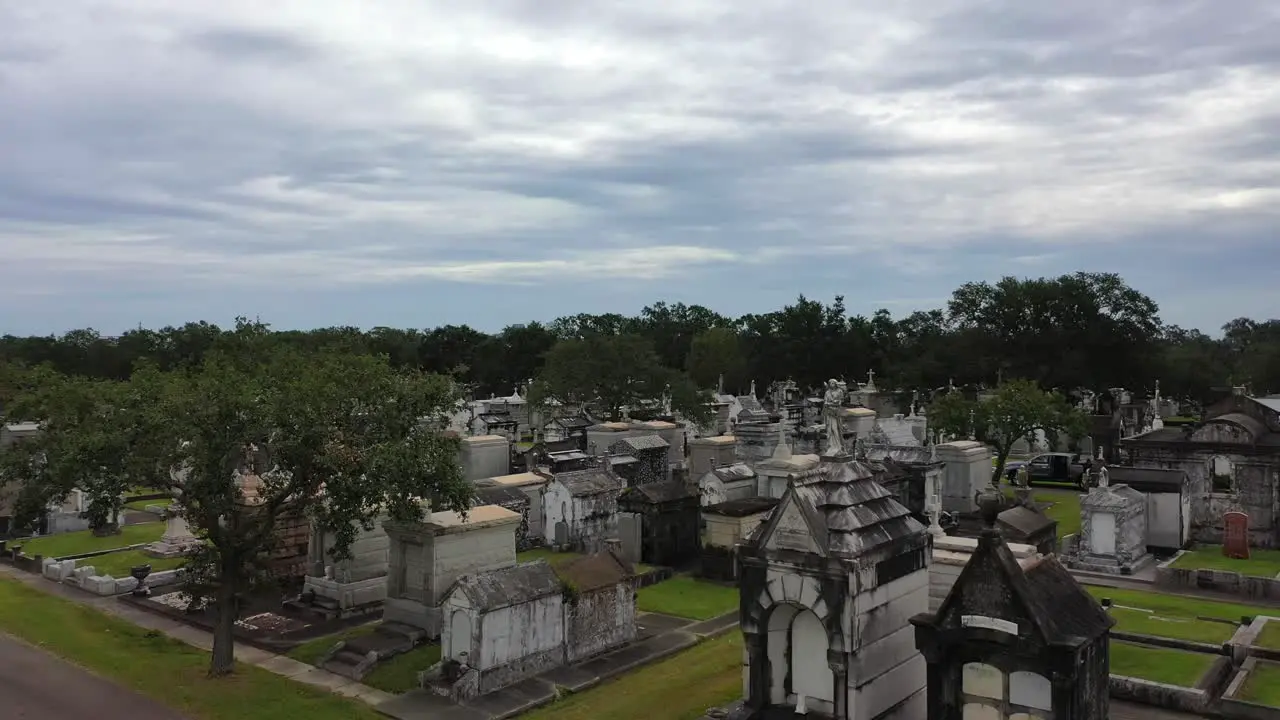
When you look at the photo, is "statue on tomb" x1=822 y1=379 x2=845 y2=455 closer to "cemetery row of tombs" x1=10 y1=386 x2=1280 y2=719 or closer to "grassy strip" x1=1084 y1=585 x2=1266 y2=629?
"cemetery row of tombs" x1=10 y1=386 x2=1280 y2=719

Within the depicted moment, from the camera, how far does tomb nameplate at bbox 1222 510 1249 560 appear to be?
27391 mm

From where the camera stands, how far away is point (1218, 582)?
80.2 ft

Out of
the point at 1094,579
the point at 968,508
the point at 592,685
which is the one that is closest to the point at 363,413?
the point at 592,685

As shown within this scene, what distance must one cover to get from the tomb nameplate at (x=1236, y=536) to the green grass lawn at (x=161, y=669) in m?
27.0

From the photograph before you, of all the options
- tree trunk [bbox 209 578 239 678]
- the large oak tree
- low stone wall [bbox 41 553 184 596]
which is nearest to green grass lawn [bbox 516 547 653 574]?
→ low stone wall [bbox 41 553 184 596]

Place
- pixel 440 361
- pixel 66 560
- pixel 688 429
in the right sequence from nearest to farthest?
pixel 66 560
pixel 688 429
pixel 440 361

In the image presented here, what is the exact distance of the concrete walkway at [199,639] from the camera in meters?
18.5

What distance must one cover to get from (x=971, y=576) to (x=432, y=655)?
41.7 ft

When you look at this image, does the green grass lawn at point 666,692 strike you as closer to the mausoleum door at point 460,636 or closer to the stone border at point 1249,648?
the mausoleum door at point 460,636

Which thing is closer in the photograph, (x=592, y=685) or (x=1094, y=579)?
(x=592, y=685)

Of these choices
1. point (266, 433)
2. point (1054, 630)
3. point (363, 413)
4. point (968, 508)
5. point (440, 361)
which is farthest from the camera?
point (440, 361)

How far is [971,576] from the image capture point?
515 inches

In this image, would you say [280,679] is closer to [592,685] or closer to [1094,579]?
[592,685]

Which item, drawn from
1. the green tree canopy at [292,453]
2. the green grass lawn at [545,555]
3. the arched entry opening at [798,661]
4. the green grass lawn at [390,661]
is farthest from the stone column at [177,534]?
the arched entry opening at [798,661]
